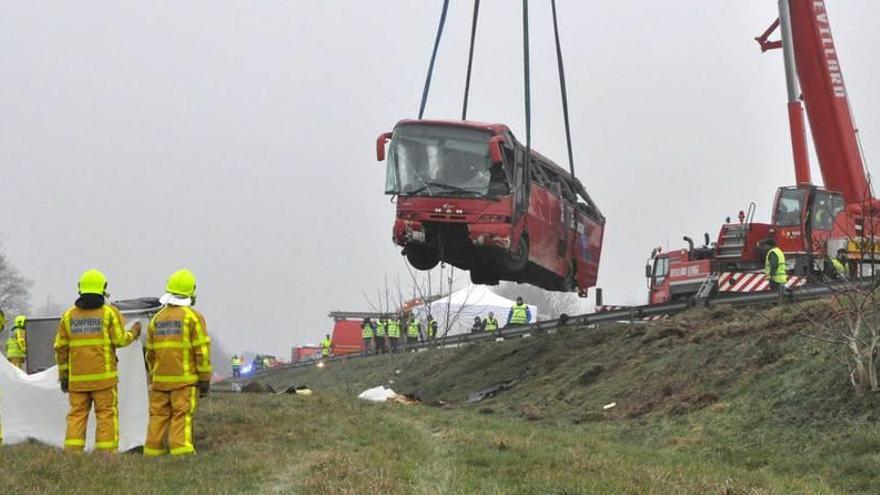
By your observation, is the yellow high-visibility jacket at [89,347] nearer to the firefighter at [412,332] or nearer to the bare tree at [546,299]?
the firefighter at [412,332]

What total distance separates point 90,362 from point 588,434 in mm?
6233

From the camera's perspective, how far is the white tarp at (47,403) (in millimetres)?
10227

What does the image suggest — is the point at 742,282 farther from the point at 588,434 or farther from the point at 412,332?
the point at 412,332

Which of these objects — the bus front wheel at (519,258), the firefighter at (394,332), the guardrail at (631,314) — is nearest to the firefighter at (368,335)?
the firefighter at (394,332)

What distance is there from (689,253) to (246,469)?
1879 cm

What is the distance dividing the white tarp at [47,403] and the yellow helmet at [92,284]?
1.00 meters

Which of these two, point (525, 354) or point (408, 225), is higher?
point (408, 225)

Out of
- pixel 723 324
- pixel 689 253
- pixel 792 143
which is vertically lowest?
pixel 723 324

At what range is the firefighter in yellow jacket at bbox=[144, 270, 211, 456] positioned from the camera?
9453 millimetres

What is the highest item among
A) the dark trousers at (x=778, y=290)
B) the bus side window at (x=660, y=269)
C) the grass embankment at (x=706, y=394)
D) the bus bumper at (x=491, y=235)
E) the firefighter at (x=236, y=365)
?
the bus bumper at (x=491, y=235)

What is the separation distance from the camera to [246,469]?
816 cm

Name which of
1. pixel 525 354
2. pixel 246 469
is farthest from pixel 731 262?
pixel 246 469

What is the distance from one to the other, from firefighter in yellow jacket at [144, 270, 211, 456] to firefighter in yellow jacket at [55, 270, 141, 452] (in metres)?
0.38

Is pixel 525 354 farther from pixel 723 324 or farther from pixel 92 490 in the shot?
pixel 92 490
